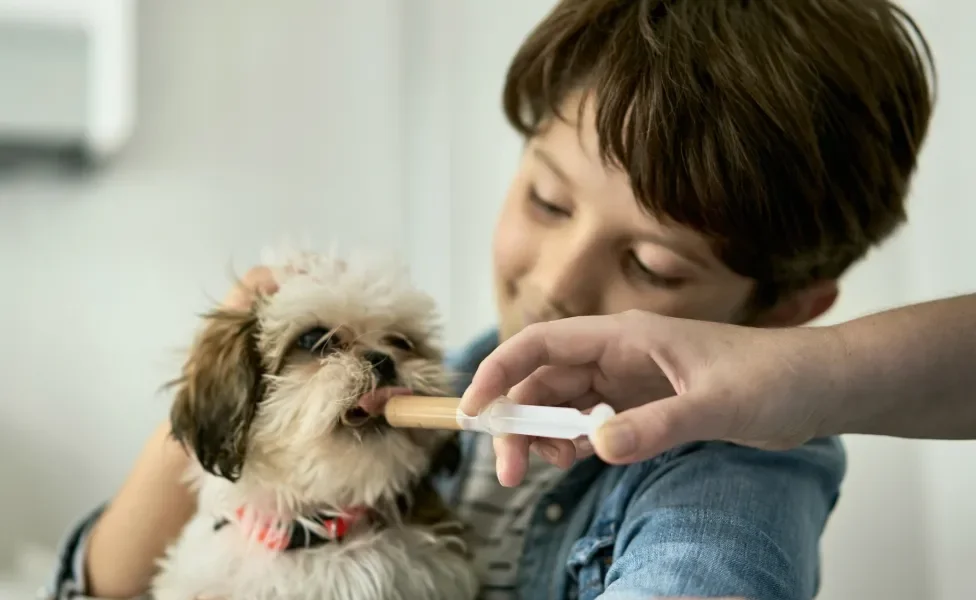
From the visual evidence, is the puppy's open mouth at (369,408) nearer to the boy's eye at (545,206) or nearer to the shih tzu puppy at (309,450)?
the shih tzu puppy at (309,450)

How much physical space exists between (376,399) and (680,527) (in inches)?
13.2

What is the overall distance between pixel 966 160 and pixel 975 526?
0.52 metres

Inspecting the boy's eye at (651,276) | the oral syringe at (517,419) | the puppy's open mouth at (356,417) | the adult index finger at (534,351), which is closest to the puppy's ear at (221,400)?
the puppy's open mouth at (356,417)

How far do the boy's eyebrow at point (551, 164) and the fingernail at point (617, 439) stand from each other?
1.56 ft

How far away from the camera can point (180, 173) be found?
2.14 metres

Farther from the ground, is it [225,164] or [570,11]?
[570,11]

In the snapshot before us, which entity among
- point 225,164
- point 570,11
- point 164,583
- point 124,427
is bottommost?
point 124,427

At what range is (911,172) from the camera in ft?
3.56

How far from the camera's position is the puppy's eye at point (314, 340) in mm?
960

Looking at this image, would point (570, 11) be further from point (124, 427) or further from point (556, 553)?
point (124, 427)

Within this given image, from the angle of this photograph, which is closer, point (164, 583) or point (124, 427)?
point (164, 583)

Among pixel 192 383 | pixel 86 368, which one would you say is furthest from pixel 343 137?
pixel 192 383

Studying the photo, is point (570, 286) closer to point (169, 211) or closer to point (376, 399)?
point (376, 399)

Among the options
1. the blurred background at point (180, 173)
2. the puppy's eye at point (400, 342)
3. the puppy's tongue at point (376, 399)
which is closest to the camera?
the puppy's tongue at point (376, 399)
